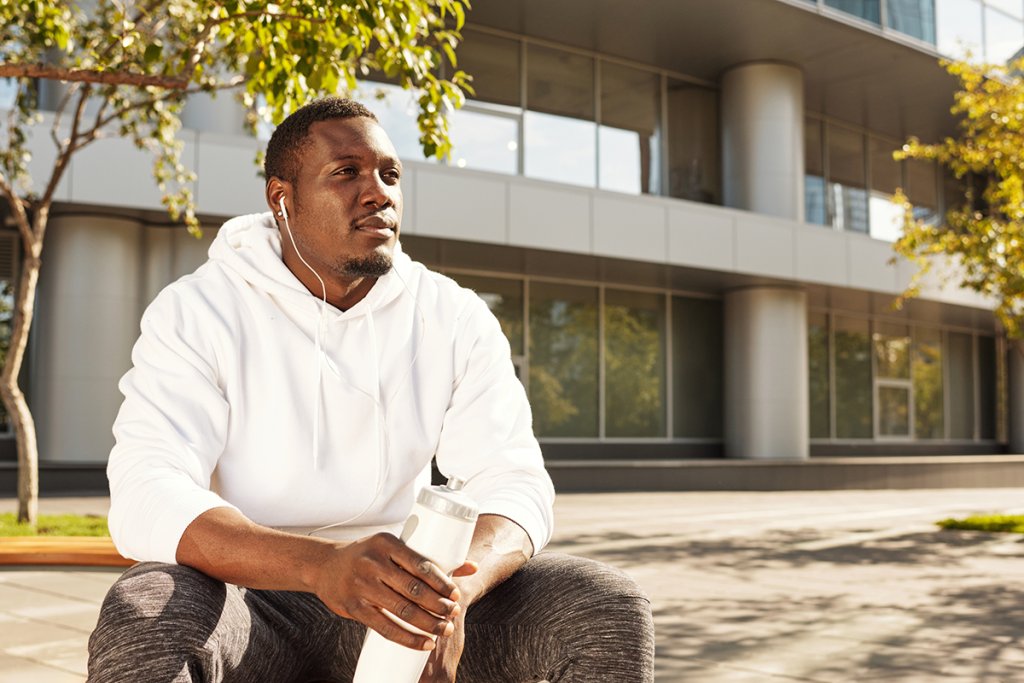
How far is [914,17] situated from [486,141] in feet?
29.5

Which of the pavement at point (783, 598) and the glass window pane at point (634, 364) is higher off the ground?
the glass window pane at point (634, 364)

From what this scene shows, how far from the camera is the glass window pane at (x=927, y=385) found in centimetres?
2675

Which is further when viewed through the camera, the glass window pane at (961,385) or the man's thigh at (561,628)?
the glass window pane at (961,385)

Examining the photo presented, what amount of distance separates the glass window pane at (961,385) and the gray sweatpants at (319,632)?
27.9m

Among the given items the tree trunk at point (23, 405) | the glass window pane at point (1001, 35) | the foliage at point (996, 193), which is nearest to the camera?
the tree trunk at point (23, 405)

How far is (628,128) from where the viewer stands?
21203 mm

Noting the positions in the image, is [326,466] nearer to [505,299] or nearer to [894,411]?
[505,299]

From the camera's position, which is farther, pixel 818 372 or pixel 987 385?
pixel 987 385

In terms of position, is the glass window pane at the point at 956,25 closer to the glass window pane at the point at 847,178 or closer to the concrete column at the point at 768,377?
the glass window pane at the point at 847,178

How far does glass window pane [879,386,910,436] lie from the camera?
25.7 meters

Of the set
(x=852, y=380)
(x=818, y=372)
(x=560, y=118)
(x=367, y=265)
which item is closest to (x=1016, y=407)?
(x=852, y=380)

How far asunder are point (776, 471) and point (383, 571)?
18.7 m

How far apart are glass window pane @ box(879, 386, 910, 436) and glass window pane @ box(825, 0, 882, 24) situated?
9.69m

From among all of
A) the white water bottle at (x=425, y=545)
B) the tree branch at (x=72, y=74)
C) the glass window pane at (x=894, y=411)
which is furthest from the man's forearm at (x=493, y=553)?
the glass window pane at (x=894, y=411)
